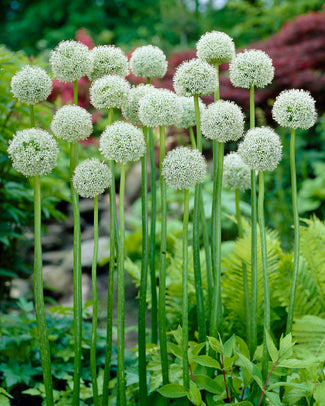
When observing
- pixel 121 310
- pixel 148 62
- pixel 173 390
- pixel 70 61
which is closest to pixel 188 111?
pixel 148 62

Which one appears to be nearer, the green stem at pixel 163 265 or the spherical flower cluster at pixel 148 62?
the green stem at pixel 163 265

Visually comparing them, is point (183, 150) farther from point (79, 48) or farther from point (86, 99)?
point (86, 99)

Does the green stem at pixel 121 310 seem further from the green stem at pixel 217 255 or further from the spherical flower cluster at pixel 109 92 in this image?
the green stem at pixel 217 255

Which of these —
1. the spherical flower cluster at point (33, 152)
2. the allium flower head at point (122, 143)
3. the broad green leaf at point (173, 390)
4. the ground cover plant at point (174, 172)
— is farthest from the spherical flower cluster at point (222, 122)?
the broad green leaf at point (173, 390)

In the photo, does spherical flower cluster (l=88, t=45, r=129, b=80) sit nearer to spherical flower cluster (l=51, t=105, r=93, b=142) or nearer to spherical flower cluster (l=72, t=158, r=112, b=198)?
spherical flower cluster (l=51, t=105, r=93, b=142)

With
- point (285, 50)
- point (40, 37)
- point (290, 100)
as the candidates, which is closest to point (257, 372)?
point (290, 100)

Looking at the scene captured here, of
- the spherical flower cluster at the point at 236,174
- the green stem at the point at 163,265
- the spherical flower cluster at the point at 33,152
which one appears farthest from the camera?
the spherical flower cluster at the point at 236,174

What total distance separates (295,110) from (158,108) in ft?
1.44

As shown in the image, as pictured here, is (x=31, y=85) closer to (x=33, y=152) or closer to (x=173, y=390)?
(x=33, y=152)

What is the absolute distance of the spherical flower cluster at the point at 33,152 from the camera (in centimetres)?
125

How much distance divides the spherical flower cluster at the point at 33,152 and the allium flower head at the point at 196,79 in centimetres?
46

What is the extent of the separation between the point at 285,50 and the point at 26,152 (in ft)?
16.3

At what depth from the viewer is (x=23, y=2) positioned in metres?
11.9

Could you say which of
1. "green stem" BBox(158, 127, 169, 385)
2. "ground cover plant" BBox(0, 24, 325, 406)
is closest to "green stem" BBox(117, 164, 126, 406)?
"ground cover plant" BBox(0, 24, 325, 406)
